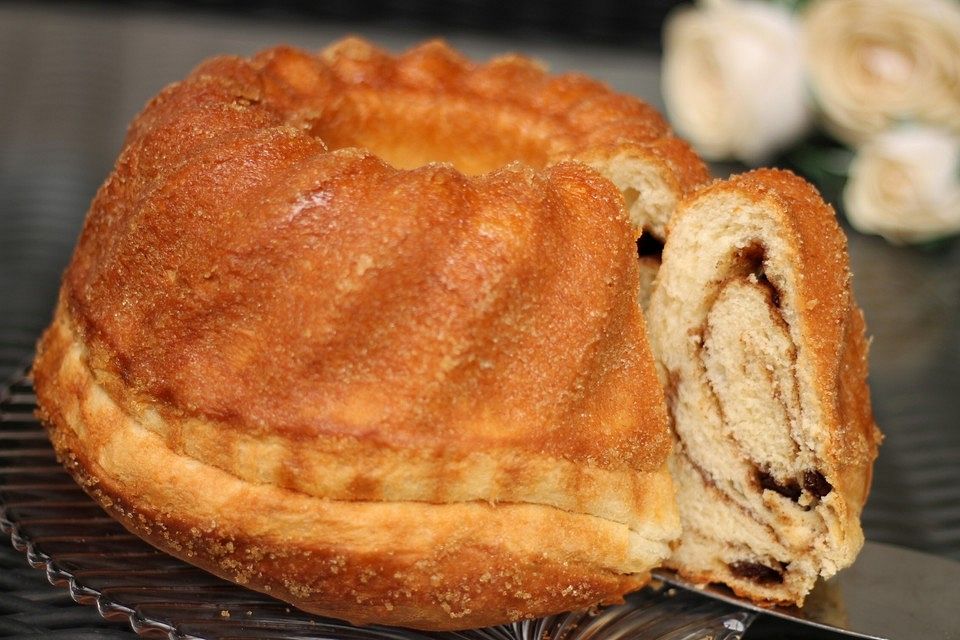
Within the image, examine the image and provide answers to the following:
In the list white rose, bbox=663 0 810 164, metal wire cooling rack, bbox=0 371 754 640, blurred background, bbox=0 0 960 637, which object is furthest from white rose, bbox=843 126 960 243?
metal wire cooling rack, bbox=0 371 754 640

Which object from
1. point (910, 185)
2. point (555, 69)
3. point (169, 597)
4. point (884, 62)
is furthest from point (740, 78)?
point (169, 597)

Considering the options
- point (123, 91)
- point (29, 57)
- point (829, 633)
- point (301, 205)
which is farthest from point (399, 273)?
point (29, 57)

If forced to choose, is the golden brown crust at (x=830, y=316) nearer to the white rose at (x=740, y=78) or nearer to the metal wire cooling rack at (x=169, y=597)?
the metal wire cooling rack at (x=169, y=597)

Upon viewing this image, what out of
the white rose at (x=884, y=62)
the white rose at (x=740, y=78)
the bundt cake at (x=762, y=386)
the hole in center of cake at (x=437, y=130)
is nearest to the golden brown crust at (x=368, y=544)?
the bundt cake at (x=762, y=386)

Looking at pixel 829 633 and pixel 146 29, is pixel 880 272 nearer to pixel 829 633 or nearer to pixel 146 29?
pixel 829 633

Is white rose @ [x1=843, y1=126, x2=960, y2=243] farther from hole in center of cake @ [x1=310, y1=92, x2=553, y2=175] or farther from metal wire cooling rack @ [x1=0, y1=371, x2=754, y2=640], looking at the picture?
metal wire cooling rack @ [x1=0, y1=371, x2=754, y2=640]

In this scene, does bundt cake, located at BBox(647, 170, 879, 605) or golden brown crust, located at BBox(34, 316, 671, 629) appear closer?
golden brown crust, located at BBox(34, 316, 671, 629)
